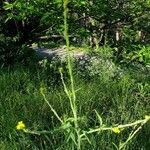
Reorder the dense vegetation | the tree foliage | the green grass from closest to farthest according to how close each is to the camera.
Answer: the green grass → the dense vegetation → the tree foliage

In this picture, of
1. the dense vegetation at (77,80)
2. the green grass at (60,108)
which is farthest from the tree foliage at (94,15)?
the green grass at (60,108)

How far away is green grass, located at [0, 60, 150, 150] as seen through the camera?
4.29 m

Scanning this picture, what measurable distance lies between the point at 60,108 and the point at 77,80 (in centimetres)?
190

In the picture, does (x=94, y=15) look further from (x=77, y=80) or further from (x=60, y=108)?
(x=77, y=80)

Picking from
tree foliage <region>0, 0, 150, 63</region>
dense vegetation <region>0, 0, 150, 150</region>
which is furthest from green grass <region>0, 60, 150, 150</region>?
tree foliage <region>0, 0, 150, 63</region>

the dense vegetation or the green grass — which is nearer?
the green grass

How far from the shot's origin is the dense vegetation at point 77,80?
14.5 feet

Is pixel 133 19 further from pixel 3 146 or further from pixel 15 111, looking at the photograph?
pixel 3 146

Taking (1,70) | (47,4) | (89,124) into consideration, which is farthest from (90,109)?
(1,70)

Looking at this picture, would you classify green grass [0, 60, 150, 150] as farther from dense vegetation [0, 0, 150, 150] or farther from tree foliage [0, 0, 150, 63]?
tree foliage [0, 0, 150, 63]

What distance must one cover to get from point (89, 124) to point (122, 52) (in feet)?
4.66

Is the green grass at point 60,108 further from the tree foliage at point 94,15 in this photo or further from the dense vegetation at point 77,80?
the tree foliage at point 94,15

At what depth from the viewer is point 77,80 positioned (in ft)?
25.0

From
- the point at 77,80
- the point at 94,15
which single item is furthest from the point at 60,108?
the point at 77,80
